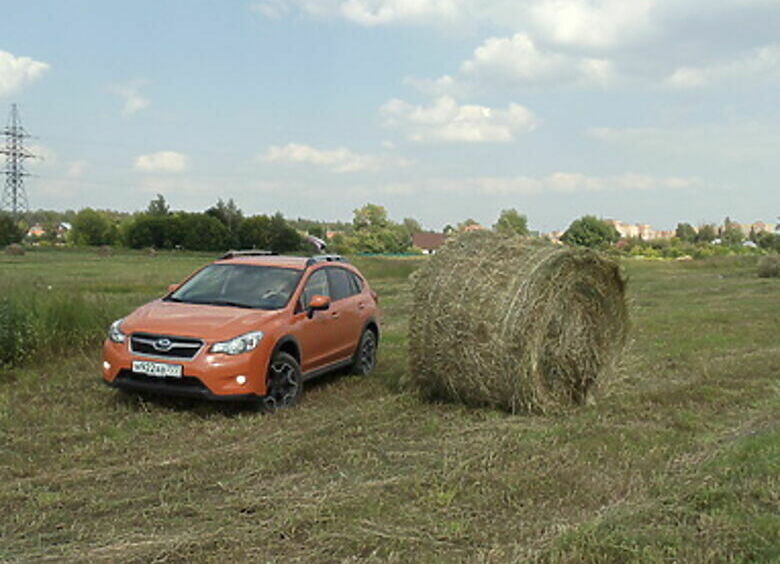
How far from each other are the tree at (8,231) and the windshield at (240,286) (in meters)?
67.3

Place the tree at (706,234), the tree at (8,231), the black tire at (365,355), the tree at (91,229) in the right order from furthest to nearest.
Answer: the tree at (706,234), the tree at (91,229), the tree at (8,231), the black tire at (365,355)

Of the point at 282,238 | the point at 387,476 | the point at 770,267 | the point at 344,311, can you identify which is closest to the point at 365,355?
the point at 344,311

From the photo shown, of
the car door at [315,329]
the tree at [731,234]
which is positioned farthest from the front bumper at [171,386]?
the tree at [731,234]

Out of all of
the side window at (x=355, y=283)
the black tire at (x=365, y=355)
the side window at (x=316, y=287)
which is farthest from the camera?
the side window at (x=355, y=283)

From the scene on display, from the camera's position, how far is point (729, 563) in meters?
4.16

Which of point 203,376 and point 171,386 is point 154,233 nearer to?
point 171,386

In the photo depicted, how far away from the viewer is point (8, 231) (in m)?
69.2

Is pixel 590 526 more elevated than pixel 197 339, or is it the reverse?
pixel 197 339

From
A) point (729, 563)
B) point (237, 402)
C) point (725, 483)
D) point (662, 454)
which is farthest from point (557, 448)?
point (237, 402)

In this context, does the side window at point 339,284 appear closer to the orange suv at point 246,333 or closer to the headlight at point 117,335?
the orange suv at point 246,333

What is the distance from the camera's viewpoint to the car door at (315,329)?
895 cm

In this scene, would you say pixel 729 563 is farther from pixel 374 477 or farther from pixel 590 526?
pixel 374 477

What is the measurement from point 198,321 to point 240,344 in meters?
0.62

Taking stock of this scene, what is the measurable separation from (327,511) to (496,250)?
4.14 meters
